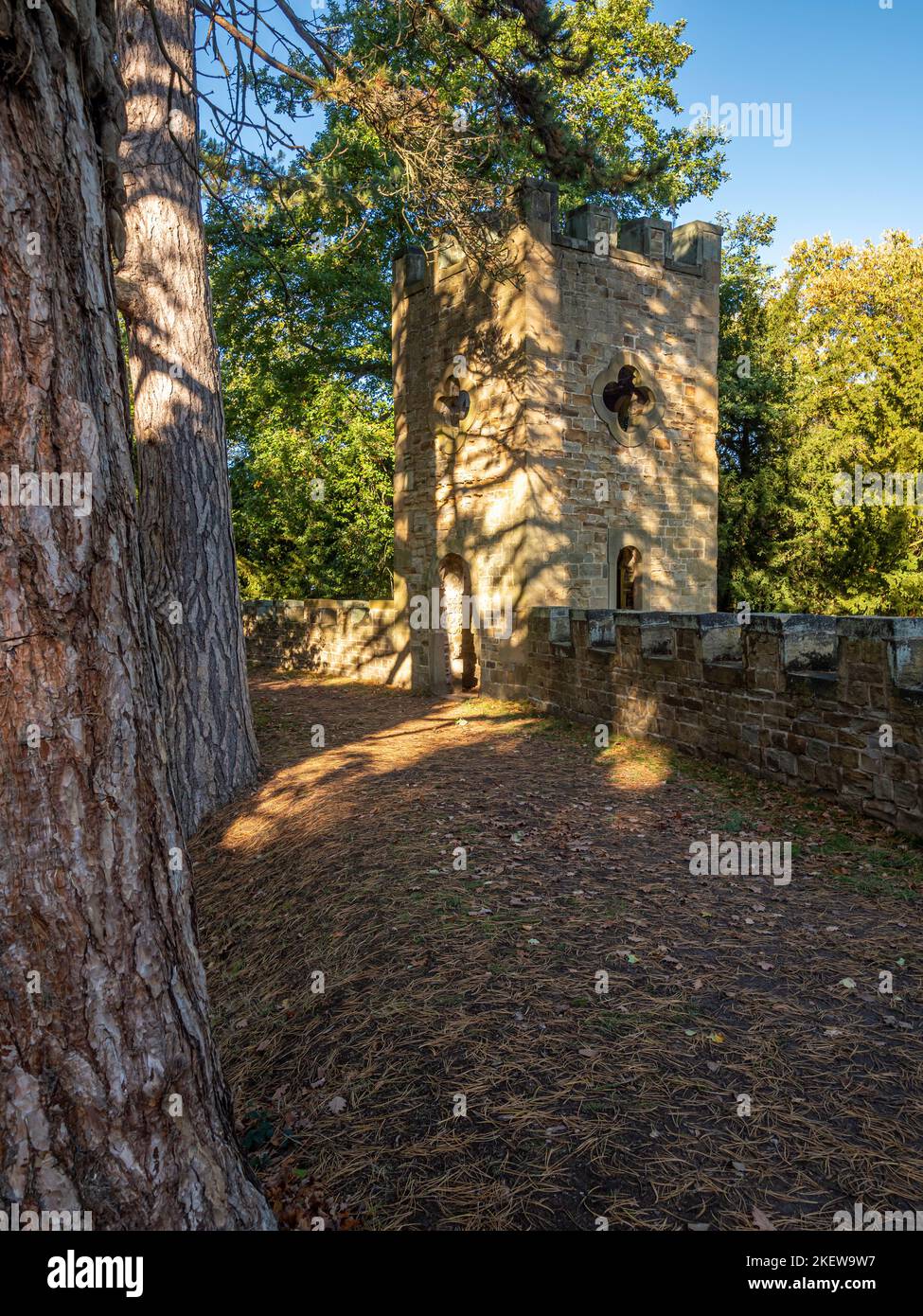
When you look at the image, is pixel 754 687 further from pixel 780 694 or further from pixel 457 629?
pixel 457 629

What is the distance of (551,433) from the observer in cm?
1059

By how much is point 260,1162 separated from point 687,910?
2398mm

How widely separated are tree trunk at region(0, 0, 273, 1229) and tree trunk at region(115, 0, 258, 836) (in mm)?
4325

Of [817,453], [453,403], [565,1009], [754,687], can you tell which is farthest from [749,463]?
[565,1009]

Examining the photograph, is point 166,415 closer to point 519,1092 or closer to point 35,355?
point 35,355

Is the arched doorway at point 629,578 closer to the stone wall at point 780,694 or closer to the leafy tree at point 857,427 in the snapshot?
the stone wall at point 780,694

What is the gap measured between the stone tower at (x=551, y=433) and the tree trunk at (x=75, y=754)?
871 centimetres

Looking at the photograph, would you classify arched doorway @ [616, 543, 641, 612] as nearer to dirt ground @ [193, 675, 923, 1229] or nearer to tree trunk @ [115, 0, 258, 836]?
dirt ground @ [193, 675, 923, 1229]

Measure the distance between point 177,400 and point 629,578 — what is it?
7718 millimetres

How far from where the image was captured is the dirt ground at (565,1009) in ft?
7.39

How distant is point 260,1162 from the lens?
250 cm

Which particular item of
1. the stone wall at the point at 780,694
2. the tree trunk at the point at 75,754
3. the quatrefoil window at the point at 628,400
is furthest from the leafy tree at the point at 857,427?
the tree trunk at the point at 75,754

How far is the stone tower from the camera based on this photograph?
10.5 m
